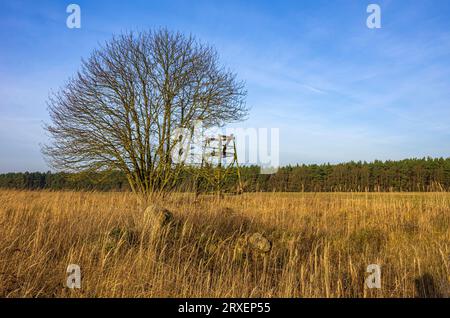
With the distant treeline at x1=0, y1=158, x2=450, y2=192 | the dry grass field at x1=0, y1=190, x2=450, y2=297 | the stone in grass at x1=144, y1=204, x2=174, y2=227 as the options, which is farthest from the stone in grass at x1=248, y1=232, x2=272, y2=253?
the distant treeline at x1=0, y1=158, x2=450, y2=192

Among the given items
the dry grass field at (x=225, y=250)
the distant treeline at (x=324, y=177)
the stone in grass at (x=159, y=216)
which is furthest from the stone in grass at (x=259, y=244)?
the distant treeline at (x=324, y=177)

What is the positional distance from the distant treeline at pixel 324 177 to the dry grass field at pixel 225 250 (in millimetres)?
2259

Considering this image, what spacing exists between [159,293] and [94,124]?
12.0 metres

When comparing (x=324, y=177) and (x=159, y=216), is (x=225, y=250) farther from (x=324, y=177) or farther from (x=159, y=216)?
(x=324, y=177)

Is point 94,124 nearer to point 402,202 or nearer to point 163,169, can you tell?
point 163,169

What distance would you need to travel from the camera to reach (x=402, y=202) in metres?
8.74

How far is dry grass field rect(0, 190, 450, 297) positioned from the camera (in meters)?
3.18

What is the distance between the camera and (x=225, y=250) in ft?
15.3

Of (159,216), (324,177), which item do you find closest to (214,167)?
(159,216)

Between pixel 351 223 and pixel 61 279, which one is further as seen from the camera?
pixel 351 223

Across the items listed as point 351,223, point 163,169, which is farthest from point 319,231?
point 163,169

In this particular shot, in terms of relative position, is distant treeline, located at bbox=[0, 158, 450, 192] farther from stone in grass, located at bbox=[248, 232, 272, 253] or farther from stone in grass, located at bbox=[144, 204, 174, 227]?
stone in grass, located at bbox=[248, 232, 272, 253]

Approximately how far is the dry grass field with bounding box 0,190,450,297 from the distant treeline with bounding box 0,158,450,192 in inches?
88.9

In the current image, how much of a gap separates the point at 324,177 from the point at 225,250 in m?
53.1
